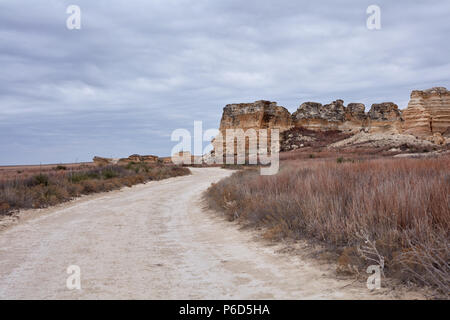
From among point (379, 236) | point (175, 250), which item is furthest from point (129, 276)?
point (379, 236)

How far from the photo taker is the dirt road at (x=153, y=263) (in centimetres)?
408

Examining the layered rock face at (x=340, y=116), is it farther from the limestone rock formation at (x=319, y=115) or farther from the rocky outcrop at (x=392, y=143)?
the rocky outcrop at (x=392, y=143)

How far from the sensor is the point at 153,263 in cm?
544

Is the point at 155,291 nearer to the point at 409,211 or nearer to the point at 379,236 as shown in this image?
the point at 379,236

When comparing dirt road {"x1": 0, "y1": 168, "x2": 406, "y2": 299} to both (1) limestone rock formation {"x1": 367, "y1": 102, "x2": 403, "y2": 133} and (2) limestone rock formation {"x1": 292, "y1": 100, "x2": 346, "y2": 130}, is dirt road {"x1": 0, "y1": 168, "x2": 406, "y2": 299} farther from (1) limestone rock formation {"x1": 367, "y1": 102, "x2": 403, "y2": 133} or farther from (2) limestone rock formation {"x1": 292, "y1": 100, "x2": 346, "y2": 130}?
(1) limestone rock formation {"x1": 367, "y1": 102, "x2": 403, "y2": 133}

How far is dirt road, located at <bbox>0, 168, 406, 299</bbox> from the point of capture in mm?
4082

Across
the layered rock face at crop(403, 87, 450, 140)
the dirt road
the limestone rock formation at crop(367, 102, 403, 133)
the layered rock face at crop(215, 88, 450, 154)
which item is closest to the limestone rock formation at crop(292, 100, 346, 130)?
the layered rock face at crop(215, 88, 450, 154)

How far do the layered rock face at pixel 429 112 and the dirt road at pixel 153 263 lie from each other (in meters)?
70.0

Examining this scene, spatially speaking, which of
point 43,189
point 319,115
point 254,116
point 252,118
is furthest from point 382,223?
→ point 319,115

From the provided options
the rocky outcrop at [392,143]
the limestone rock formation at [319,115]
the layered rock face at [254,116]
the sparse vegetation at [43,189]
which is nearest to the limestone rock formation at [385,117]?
the limestone rock formation at [319,115]

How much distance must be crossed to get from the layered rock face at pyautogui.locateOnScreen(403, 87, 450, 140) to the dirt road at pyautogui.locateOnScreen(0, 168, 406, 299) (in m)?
70.0

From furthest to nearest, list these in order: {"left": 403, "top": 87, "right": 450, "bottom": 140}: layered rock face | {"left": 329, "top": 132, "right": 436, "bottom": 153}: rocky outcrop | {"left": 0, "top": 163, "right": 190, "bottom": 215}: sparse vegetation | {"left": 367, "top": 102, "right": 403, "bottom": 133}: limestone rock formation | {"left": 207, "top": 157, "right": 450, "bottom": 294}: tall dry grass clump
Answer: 1. {"left": 367, "top": 102, "right": 403, "bottom": 133}: limestone rock formation
2. {"left": 403, "top": 87, "right": 450, "bottom": 140}: layered rock face
3. {"left": 329, "top": 132, "right": 436, "bottom": 153}: rocky outcrop
4. {"left": 0, "top": 163, "right": 190, "bottom": 215}: sparse vegetation
5. {"left": 207, "top": 157, "right": 450, "bottom": 294}: tall dry grass clump

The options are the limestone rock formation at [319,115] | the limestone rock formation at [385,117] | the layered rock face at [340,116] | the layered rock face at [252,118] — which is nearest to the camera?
the layered rock face at [252,118]
